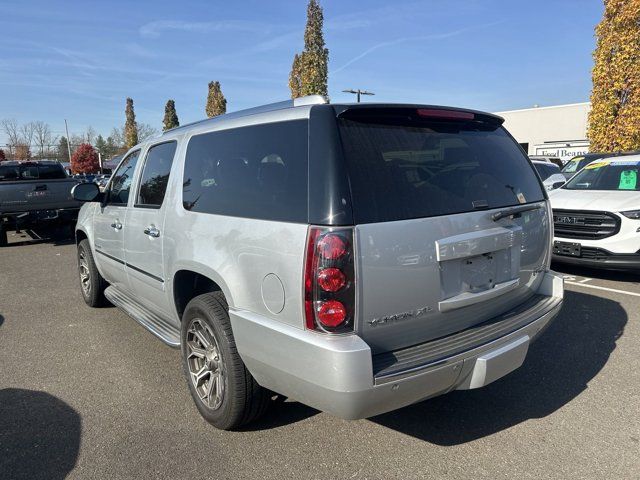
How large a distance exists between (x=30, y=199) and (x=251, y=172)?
32.1ft

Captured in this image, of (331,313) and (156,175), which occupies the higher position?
(156,175)

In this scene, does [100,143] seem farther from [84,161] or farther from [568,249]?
[568,249]

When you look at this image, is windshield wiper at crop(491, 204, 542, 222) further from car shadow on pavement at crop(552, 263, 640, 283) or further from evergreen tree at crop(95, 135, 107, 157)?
evergreen tree at crop(95, 135, 107, 157)

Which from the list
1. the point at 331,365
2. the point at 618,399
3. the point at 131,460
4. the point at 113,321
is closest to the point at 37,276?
the point at 113,321

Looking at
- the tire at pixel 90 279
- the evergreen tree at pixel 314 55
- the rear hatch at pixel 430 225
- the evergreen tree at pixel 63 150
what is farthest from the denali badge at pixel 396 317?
the evergreen tree at pixel 63 150

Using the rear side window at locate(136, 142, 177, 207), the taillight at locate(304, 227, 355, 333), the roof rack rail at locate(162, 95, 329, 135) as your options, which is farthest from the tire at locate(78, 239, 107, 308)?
the taillight at locate(304, 227, 355, 333)

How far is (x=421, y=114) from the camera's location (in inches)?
107

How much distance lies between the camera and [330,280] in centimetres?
224

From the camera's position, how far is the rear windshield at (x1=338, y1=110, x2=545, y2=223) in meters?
2.37

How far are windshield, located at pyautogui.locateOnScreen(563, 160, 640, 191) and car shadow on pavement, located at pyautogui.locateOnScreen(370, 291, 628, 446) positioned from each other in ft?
10.3

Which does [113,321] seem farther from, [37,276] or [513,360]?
[513,360]

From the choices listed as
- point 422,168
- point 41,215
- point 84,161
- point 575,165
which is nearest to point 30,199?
point 41,215

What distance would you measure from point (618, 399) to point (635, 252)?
3225 millimetres

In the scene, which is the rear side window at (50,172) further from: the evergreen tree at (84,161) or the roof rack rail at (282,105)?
the evergreen tree at (84,161)
